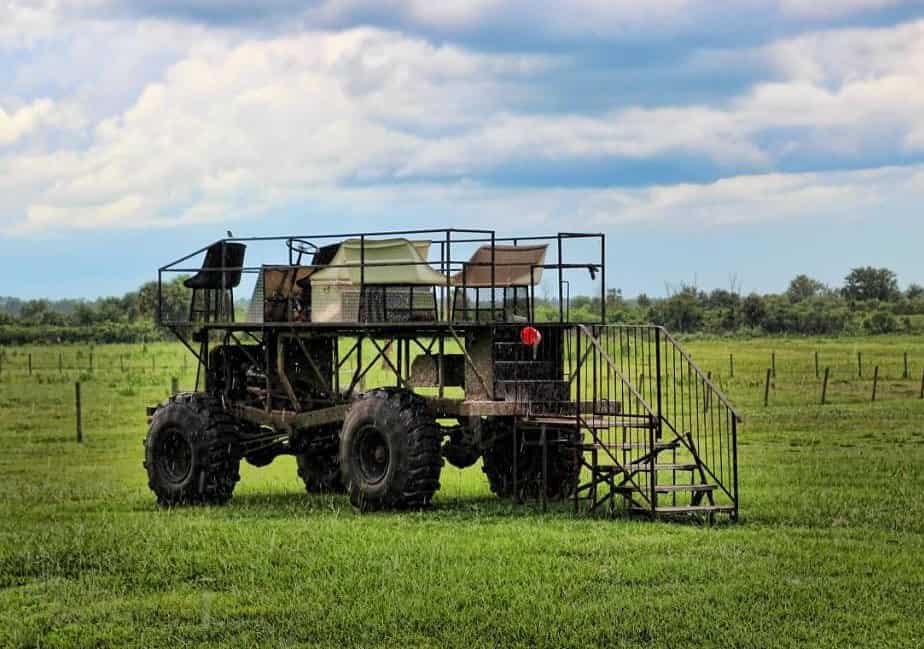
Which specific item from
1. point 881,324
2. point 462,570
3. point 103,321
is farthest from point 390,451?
point 103,321

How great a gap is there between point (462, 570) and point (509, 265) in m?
6.71

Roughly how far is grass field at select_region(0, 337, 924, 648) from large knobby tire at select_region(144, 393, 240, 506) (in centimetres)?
44

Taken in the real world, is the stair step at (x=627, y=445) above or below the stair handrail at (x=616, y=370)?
below

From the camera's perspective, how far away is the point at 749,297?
10412 cm

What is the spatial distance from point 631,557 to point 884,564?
2655 millimetres

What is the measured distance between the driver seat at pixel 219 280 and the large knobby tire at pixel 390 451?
4.35 m

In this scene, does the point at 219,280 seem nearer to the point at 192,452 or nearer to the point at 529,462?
the point at 192,452

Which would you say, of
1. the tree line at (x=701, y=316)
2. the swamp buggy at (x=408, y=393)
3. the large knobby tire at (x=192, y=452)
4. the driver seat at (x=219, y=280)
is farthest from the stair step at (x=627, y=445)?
the tree line at (x=701, y=316)

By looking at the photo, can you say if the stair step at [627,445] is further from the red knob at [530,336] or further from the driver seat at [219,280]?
the driver seat at [219,280]

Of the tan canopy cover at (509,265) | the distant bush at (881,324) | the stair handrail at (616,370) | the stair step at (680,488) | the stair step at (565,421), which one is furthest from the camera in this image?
the distant bush at (881,324)

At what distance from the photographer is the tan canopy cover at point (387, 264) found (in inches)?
830

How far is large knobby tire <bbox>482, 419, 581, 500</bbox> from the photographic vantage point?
69.2ft

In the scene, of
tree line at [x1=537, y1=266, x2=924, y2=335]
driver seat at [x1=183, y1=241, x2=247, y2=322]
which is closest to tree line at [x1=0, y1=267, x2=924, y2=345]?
tree line at [x1=537, y1=266, x2=924, y2=335]

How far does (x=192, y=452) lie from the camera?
22703 mm
